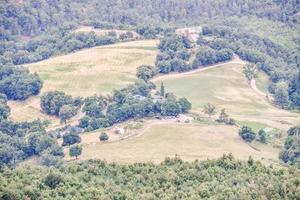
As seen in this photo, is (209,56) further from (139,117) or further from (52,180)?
(52,180)

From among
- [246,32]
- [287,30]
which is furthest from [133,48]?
[287,30]

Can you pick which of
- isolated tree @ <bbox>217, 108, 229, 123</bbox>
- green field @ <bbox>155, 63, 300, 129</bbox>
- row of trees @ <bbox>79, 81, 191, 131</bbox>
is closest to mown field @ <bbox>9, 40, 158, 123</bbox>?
row of trees @ <bbox>79, 81, 191, 131</bbox>

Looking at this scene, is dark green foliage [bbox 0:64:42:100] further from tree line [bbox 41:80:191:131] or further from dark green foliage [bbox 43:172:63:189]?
dark green foliage [bbox 43:172:63:189]

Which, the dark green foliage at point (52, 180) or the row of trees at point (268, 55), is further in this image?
the row of trees at point (268, 55)

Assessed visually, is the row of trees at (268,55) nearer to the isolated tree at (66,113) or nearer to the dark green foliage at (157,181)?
the isolated tree at (66,113)

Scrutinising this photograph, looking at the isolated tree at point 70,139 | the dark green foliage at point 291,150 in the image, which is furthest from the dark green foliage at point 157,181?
the isolated tree at point 70,139

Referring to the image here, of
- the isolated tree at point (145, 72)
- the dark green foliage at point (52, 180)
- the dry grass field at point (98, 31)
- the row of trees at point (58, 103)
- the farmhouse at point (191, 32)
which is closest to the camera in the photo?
the dark green foliage at point (52, 180)
